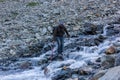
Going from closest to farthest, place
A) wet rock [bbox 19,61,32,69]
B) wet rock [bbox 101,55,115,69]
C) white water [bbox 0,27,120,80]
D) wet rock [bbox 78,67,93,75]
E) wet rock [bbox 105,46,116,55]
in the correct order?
wet rock [bbox 101,55,115,69] < wet rock [bbox 78,67,93,75] < white water [bbox 0,27,120,80] < wet rock [bbox 105,46,116,55] < wet rock [bbox 19,61,32,69]

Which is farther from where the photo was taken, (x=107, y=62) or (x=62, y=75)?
(x=62, y=75)

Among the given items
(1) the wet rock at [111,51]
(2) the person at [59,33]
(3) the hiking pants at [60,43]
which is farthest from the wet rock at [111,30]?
(1) the wet rock at [111,51]

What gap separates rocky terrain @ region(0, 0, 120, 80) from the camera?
16547mm

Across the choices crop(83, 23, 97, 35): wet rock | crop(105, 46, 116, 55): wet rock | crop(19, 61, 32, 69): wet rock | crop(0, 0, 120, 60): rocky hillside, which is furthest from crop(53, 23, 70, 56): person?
crop(83, 23, 97, 35): wet rock

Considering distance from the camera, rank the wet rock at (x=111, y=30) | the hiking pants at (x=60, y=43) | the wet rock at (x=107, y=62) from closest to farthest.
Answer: the wet rock at (x=107, y=62)
the hiking pants at (x=60, y=43)
the wet rock at (x=111, y=30)

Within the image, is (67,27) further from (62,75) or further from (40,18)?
(62,75)

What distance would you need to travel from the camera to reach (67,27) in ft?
87.5

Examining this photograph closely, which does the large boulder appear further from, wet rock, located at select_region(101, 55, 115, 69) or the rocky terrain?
wet rock, located at select_region(101, 55, 115, 69)

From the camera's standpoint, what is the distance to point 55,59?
19578 millimetres

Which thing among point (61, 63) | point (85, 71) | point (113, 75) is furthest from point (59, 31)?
point (113, 75)

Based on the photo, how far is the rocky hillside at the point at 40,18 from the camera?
24.0 meters

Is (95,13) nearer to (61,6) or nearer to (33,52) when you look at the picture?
(61,6)

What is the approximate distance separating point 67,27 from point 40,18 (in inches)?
164

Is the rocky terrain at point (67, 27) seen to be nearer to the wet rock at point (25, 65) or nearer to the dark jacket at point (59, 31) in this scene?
the wet rock at point (25, 65)
